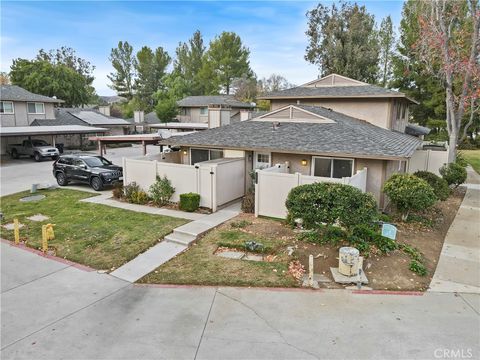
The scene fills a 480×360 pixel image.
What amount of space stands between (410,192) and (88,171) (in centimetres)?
1522

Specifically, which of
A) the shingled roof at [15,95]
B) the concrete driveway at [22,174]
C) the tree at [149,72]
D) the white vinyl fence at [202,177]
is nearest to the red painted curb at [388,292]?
the white vinyl fence at [202,177]

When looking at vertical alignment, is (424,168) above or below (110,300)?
above

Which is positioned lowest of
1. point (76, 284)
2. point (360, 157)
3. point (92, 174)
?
point (76, 284)

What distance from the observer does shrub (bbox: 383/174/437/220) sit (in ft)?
35.7

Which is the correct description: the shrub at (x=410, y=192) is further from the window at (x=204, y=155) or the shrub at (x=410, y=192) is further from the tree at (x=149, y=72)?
the tree at (x=149, y=72)

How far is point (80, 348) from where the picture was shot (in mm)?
5656

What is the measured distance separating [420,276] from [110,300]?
697cm

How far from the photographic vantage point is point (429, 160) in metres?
20.9

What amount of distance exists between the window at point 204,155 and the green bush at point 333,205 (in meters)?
7.68

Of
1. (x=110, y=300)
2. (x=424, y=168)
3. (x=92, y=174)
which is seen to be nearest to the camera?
(x=110, y=300)

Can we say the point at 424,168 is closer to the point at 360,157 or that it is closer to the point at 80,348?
the point at 360,157

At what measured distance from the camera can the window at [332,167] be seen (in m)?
13.0

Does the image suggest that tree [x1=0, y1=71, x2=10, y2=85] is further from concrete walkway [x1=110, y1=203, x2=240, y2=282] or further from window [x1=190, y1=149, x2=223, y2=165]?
concrete walkway [x1=110, y1=203, x2=240, y2=282]

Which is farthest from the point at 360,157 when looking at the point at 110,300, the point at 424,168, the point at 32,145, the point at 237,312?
the point at 32,145
